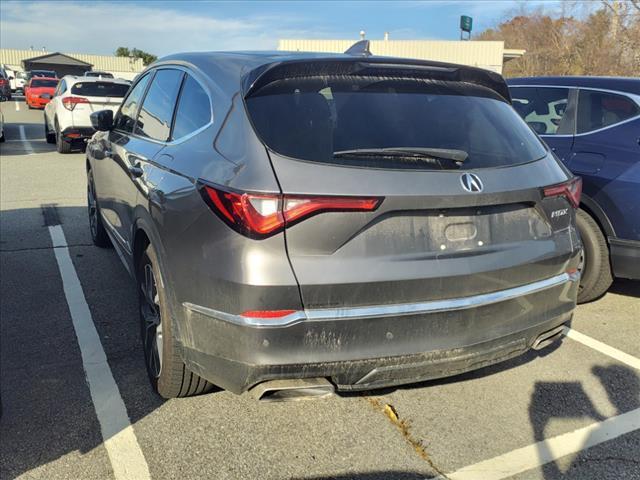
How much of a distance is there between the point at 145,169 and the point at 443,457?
221 centimetres

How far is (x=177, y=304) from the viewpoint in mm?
2602

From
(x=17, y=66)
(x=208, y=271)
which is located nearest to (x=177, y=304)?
(x=208, y=271)

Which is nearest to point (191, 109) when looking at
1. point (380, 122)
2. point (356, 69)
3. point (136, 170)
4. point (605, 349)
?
point (136, 170)

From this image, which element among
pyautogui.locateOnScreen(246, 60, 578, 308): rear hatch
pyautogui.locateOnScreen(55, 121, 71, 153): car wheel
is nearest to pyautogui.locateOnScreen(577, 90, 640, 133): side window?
pyautogui.locateOnScreen(246, 60, 578, 308): rear hatch

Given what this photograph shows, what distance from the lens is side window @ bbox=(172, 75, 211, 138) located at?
2834 millimetres

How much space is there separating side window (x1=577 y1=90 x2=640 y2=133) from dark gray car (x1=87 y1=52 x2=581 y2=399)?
194cm

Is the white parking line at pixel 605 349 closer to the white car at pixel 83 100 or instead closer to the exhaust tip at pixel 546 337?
the exhaust tip at pixel 546 337

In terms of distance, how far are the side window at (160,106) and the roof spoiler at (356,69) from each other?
0.90 m

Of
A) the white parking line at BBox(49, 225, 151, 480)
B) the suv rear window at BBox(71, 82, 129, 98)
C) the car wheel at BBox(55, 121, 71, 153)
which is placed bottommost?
the white parking line at BBox(49, 225, 151, 480)

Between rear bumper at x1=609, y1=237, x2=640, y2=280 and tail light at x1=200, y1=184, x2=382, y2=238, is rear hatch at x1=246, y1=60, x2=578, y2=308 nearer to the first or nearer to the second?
tail light at x1=200, y1=184, x2=382, y2=238

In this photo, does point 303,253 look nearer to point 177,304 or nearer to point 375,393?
point 177,304

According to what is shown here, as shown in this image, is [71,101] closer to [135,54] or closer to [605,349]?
[605,349]

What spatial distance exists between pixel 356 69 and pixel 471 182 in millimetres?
742

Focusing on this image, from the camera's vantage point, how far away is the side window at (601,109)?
4.48m
